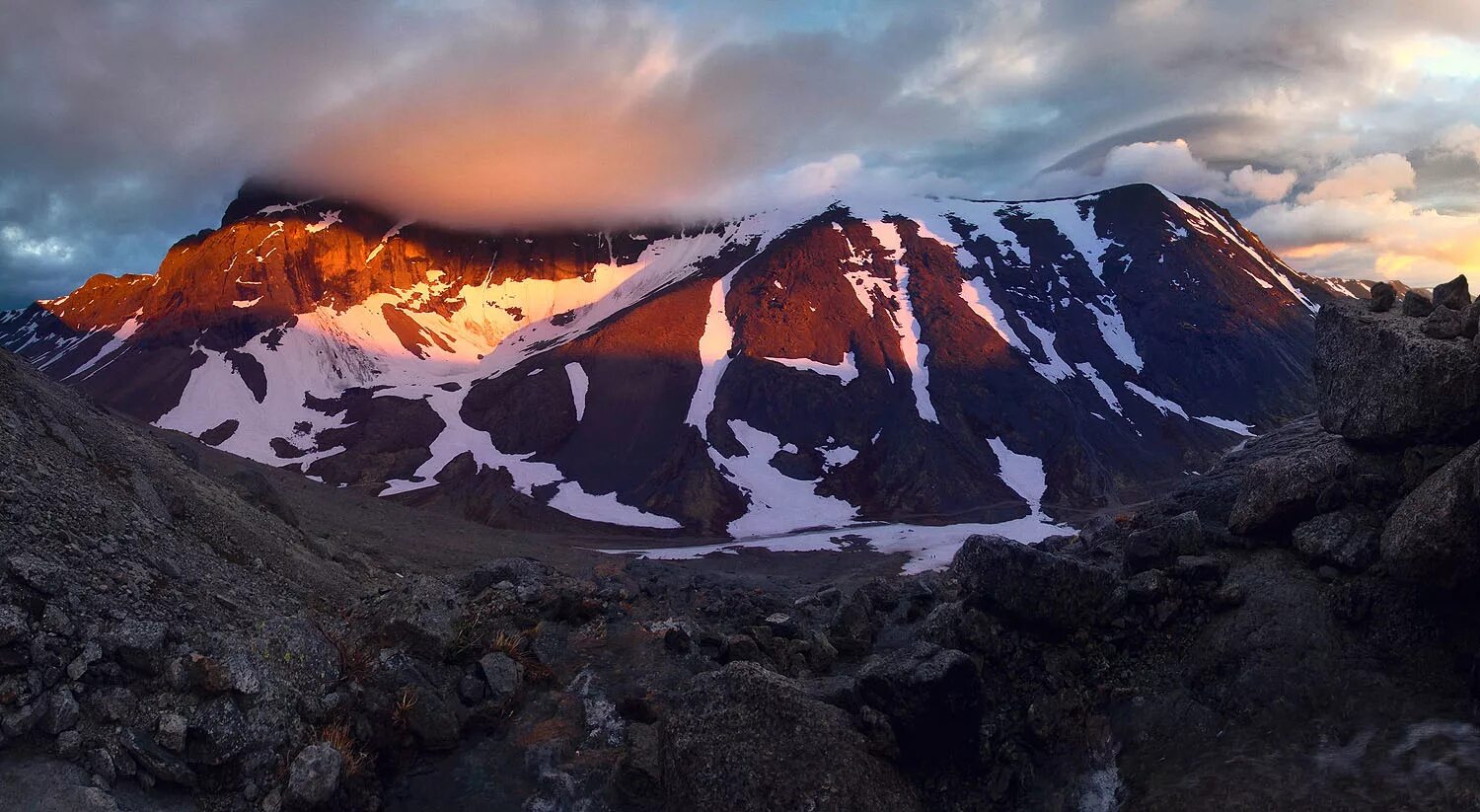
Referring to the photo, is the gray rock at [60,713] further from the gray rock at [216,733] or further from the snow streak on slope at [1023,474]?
the snow streak on slope at [1023,474]

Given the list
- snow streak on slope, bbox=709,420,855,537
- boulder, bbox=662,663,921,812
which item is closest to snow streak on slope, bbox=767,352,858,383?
snow streak on slope, bbox=709,420,855,537

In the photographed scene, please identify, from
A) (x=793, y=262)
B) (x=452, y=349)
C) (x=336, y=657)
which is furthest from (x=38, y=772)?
(x=452, y=349)

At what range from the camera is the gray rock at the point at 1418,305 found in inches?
469

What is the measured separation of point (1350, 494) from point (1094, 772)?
582 centimetres

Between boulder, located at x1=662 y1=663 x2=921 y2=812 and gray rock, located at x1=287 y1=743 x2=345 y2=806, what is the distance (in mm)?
3775

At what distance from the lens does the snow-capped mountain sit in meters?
98.8

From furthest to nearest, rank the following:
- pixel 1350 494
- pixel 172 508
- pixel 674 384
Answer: pixel 674 384 → pixel 172 508 → pixel 1350 494

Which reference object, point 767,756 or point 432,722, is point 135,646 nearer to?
point 432,722

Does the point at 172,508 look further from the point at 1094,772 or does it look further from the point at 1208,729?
the point at 1208,729

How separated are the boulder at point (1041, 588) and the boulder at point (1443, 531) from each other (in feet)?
11.3

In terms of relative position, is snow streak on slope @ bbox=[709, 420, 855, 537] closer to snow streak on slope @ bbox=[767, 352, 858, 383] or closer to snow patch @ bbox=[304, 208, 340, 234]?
snow streak on slope @ bbox=[767, 352, 858, 383]

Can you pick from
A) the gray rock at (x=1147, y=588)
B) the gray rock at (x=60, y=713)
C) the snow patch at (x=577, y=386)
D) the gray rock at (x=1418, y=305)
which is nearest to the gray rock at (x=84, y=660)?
the gray rock at (x=60, y=713)

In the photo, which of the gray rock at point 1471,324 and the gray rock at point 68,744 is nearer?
the gray rock at point 68,744

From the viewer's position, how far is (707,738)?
9656 millimetres
